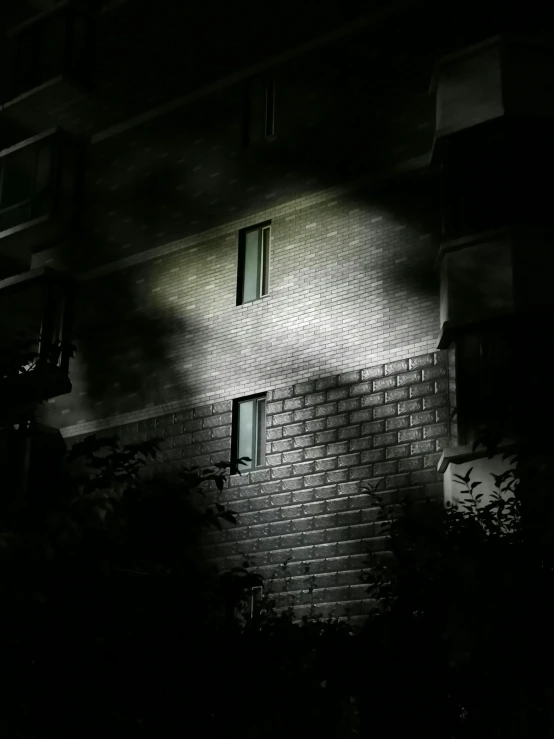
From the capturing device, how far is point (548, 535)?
9.66 meters

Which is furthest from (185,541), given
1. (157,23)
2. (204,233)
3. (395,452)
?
(157,23)

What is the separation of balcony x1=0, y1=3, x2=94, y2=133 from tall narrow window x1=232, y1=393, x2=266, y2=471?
7.74m

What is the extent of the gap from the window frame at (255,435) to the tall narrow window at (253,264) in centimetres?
164

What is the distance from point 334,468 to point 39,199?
358 inches

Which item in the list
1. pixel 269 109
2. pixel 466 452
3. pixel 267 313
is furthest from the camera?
pixel 269 109

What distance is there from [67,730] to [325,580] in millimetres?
7181

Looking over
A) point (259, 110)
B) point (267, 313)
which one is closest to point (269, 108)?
point (259, 110)

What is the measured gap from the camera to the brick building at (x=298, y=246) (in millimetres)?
15531

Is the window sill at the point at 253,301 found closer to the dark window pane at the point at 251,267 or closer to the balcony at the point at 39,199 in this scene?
the dark window pane at the point at 251,267

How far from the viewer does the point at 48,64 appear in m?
22.5

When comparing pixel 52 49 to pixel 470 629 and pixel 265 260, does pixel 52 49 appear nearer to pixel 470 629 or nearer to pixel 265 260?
pixel 265 260

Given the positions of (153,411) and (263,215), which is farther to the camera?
(153,411)

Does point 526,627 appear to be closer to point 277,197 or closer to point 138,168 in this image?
point 277,197

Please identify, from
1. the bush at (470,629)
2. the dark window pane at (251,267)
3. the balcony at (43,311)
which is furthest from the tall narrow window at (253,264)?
the bush at (470,629)
